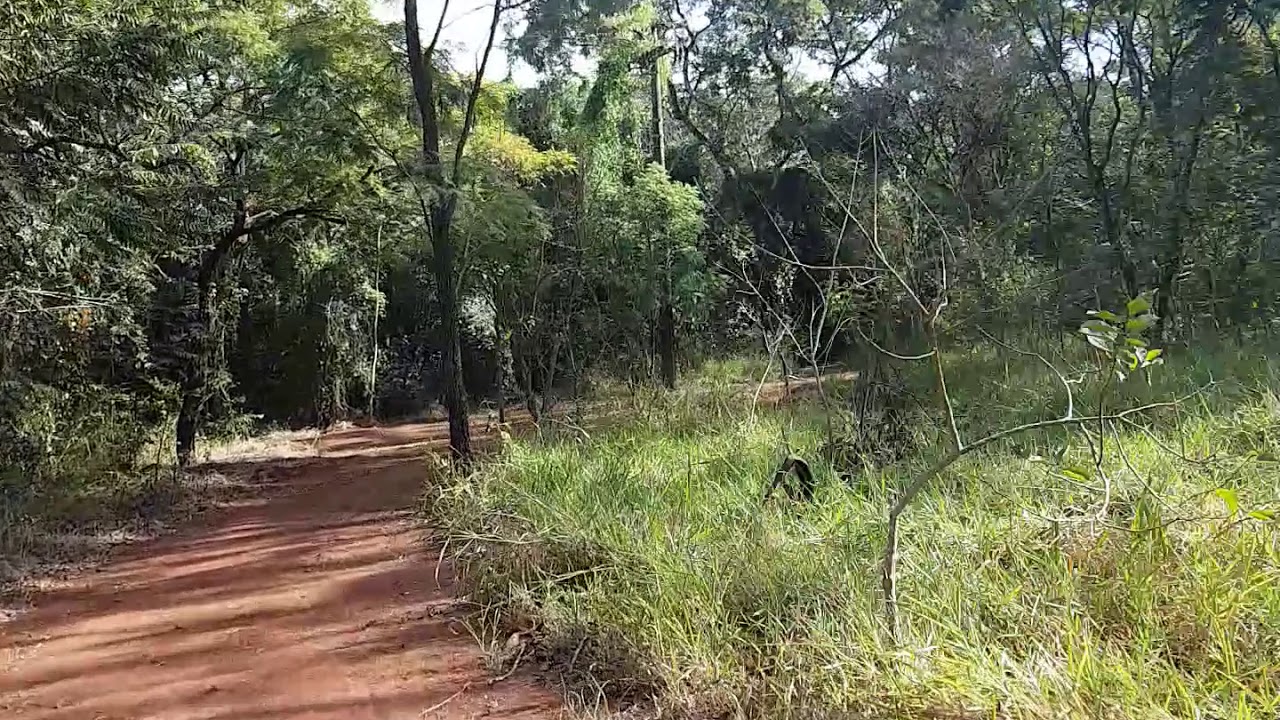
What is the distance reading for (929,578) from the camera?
316 centimetres

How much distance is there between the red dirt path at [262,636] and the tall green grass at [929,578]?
382mm

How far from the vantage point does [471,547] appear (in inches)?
199

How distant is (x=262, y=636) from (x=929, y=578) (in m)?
3.20

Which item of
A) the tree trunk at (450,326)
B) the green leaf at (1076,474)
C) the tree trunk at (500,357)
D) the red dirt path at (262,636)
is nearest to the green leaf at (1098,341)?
the green leaf at (1076,474)

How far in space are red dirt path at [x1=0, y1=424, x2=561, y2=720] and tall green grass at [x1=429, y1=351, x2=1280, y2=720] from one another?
1.25 ft

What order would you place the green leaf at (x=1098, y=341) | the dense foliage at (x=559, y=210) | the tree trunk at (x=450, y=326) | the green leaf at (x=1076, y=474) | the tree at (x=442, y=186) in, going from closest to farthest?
the green leaf at (x=1098, y=341), the green leaf at (x=1076, y=474), the dense foliage at (x=559, y=210), the tree at (x=442, y=186), the tree trunk at (x=450, y=326)

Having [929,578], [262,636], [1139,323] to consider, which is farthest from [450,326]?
[1139,323]

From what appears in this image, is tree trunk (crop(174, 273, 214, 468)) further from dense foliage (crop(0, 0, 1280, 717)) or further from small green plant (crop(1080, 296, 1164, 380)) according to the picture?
small green plant (crop(1080, 296, 1164, 380))

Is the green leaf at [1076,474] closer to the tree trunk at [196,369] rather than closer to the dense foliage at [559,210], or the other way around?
the dense foliage at [559,210]

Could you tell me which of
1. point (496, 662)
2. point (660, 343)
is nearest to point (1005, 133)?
point (660, 343)

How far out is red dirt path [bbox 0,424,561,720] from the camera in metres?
3.53

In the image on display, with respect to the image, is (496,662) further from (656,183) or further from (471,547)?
(656,183)

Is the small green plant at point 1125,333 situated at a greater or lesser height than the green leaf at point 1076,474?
greater

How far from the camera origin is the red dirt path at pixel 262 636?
11.6 ft
